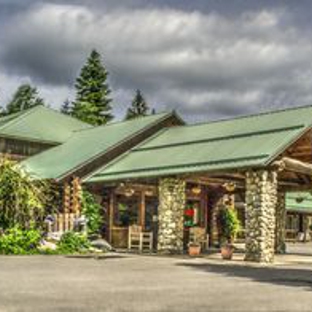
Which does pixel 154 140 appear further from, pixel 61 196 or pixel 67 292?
pixel 67 292

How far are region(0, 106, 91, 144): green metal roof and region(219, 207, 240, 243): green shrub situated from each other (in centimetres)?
1036

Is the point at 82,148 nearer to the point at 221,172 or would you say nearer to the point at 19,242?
the point at 19,242

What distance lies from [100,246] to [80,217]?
2102 mm

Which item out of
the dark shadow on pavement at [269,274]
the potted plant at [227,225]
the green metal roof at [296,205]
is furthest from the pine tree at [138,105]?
the dark shadow on pavement at [269,274]

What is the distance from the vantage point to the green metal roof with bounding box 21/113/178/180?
29859 mm

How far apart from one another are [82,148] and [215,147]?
9.81m

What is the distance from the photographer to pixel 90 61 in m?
74.6

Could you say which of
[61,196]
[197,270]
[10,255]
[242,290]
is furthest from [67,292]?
[61,196]

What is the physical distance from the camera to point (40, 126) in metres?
37.4

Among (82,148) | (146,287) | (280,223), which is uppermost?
(82,148)

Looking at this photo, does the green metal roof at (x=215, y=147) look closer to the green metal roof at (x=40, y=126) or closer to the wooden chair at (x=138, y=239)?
the wooden chair at (x=138, y=239)

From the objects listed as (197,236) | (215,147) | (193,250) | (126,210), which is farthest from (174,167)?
(126,210)

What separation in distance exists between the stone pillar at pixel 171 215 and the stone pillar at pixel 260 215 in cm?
373

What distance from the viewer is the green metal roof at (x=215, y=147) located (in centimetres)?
2247
